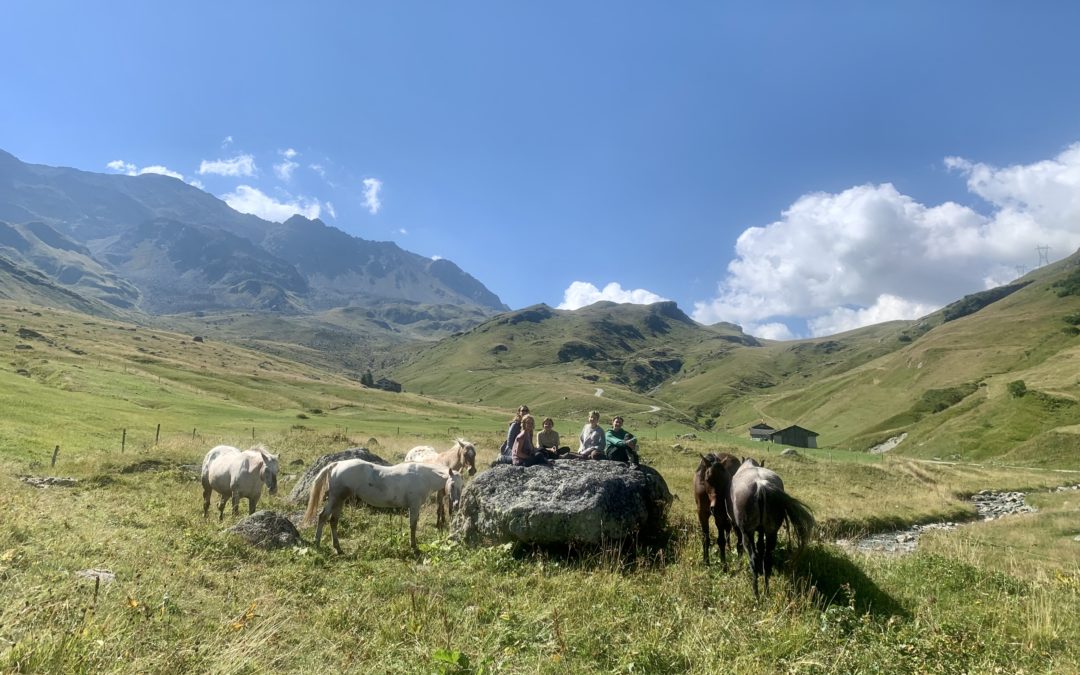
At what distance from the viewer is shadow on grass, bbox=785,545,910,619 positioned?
937cm

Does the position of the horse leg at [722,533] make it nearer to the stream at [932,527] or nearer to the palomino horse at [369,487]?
the stream at [932,527]

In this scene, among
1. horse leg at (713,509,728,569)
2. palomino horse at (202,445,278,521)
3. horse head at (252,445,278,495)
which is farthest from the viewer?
horse head at (252,445,278,495)

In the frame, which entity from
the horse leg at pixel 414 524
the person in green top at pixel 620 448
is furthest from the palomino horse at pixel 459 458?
the person in green top at pixel 620 448

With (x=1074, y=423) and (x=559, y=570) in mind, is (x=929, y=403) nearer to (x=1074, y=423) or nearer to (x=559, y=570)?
(x=1074, y=423)

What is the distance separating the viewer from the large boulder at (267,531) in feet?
40.5

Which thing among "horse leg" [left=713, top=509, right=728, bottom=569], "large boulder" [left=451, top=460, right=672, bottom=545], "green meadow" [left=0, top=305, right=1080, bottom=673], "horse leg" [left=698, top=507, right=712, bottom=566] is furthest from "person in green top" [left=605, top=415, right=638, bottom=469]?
"horse leg" [left=713, top=509, right=728, bottom=569]

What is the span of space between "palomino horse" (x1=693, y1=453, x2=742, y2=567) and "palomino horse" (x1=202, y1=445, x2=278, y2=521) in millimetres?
12756

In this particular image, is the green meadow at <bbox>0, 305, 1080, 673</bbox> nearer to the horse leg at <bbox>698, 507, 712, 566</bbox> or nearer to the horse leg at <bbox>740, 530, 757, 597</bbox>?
the horse leg at <bbox>698, 507, 712, 566</bbox>

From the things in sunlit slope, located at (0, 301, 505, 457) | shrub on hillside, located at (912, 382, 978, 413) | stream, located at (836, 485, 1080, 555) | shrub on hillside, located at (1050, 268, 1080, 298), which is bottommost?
stream, located at (836, 485, 1080, 555)

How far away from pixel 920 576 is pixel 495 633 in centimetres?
929

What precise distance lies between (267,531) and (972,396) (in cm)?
12252

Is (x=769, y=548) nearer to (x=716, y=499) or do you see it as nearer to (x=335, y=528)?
(x=716, y=499)

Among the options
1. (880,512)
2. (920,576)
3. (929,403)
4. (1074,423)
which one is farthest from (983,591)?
(929,403)

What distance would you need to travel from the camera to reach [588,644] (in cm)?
738
